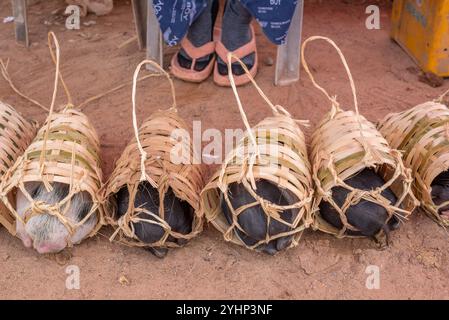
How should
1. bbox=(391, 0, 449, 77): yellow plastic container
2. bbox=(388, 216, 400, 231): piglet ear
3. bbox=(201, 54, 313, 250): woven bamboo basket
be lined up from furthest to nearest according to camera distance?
bbox=(391, 0, 449, 77): yellow plastic container, bbox=(388, 216, 400, 231): piglet ear, bbox=(201, 54, 313, 250): woven bamboo basket

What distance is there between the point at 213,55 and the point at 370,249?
1.40 m

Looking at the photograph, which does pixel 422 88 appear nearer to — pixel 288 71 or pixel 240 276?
pixel 288 71

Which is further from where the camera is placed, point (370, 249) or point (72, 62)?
point (72, 62)

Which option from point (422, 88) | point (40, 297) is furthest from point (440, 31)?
point (40, 297)

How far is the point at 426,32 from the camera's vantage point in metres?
2.78

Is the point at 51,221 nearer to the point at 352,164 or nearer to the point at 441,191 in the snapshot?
the point at 352,164

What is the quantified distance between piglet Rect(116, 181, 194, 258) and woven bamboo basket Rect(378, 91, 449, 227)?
76cm

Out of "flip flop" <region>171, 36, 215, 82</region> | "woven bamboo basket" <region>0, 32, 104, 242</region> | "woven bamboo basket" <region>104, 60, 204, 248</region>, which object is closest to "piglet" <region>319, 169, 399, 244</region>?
"woven bamboo basket" <region>104, 60, 204, 248</region>

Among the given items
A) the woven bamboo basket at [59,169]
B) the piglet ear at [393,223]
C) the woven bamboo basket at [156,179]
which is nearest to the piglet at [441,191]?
the piglet ear at [393,223]

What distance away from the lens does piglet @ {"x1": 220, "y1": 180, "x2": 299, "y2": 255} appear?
5.46ft

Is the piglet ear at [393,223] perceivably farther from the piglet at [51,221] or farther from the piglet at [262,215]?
the piglet at [51,221]

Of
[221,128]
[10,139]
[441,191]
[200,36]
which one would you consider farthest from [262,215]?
[200,36]

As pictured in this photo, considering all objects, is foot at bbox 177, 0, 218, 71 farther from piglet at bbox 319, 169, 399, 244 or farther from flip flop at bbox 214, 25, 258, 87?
piglet at bbox 319, 169, 399, 244
